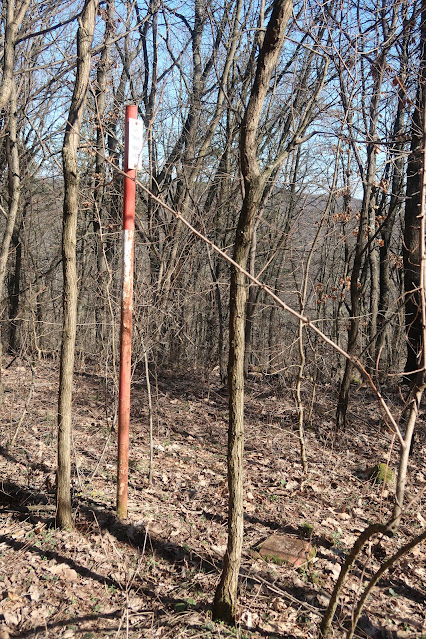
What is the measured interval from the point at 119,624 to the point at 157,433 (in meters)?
3.83

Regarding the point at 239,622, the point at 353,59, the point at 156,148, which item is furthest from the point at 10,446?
the point at 156,148

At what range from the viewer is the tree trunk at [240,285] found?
9.67ft

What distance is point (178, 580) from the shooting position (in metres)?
3.72

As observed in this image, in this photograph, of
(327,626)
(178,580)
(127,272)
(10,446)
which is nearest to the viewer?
(327,626)

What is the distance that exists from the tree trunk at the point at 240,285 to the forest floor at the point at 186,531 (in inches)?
14.4

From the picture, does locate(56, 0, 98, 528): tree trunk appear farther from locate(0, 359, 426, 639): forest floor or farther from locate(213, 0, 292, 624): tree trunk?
locate(213, 0, 292, 624): tree trunk

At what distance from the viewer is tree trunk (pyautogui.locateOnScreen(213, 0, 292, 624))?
295cm

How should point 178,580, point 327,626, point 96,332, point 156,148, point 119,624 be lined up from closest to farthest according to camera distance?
point 327,626 → point 119,624 → point 178,580 → point 96,332 → point 156,148

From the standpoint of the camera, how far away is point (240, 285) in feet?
9.93

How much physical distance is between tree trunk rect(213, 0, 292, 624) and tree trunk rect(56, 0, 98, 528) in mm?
1593

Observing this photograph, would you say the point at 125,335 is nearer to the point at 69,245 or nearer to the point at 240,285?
the point at 69,245

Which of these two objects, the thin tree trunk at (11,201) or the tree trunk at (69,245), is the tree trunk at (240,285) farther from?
the thin tree trunk at (11,201)

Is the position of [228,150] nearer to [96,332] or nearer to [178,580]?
[96,332]

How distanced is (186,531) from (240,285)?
2.40 meters
